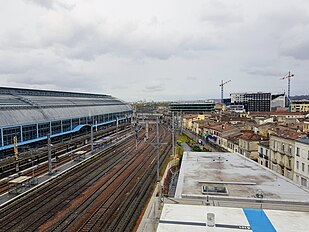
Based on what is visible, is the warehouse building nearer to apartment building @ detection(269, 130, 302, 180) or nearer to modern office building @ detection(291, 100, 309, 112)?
apartment building @ detection(269, 130, 302, 180)

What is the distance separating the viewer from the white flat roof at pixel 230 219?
12250mm

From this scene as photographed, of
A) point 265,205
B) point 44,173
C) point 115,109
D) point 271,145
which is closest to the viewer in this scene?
point 265,205

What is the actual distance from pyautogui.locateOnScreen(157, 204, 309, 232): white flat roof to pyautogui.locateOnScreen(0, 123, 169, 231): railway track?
30.5 ft

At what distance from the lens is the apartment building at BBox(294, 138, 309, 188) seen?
29734mm

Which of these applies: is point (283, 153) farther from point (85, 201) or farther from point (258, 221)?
point (85, 201)

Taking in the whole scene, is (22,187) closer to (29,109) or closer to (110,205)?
(110,205)

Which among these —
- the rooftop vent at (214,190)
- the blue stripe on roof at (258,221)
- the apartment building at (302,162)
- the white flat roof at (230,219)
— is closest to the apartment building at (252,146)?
the apartment building at (302,162)

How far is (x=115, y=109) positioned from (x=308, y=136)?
70.6 meters

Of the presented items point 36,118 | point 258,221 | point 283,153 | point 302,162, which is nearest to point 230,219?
point 258,221

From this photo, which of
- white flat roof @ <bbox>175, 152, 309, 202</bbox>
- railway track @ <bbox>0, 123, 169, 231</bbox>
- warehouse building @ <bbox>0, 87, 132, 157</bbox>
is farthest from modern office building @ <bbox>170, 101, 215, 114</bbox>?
white flat roof @ <bbox>175, 152, 309, 202</bbox>

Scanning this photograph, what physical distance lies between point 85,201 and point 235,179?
49.6 ft

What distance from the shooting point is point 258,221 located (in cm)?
1309

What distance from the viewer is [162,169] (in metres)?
40.1

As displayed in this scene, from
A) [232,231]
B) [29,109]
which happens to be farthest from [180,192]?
[29,109]
